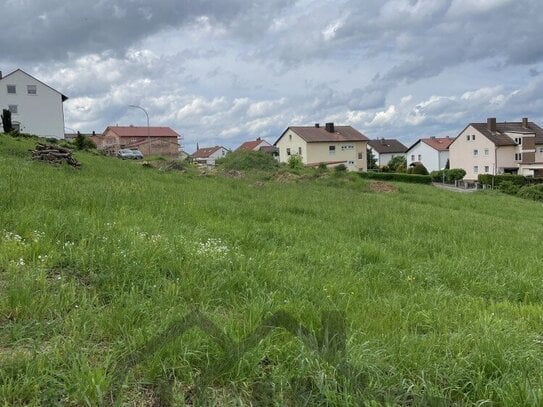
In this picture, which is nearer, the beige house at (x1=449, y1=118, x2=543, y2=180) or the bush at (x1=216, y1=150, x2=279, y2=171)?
the bush at (x1=216, y1=150, x2=279, y2=171)

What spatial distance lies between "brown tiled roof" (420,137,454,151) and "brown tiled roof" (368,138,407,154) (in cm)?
1301

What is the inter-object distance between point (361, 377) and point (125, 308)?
1828 mm

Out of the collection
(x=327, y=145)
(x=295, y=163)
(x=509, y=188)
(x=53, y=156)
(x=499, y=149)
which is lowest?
(x=509, y=188)

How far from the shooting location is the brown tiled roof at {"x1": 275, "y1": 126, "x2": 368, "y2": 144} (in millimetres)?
71744

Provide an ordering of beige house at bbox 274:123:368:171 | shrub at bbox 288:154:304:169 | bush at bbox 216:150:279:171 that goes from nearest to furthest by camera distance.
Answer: bush at bbox 216:150:279:171 → shrub at bbox 288:154:304:169 → beige house at bbox 274:123:368:171

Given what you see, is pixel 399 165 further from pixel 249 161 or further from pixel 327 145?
pixel 249 161

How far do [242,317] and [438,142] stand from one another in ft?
304

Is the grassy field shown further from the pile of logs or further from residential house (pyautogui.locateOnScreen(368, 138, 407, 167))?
residential house (pyautogui.locateOnScreen(368, 138, 407, 167))

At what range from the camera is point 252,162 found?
38.7 meters

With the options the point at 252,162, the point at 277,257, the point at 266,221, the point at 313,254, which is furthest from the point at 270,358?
the point at 252,162

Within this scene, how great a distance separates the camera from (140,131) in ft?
334

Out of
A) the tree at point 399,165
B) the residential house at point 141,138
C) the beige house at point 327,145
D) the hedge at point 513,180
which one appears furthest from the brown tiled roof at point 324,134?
the residential house at point 141,138

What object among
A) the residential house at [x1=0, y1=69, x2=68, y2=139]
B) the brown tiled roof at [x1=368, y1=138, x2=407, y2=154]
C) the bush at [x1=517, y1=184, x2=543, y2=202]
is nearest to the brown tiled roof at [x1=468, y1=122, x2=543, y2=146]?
the bush at [x1=517, y1=184, x2=543, y2=202]

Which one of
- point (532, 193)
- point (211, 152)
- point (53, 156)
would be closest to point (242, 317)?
point (53, 156)
